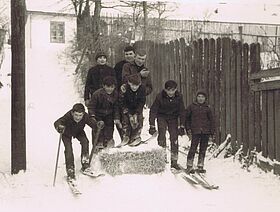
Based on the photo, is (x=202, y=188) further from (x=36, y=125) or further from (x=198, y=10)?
(x=198, y=10)

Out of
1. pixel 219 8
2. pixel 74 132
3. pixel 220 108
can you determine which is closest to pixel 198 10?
pixel 219 8

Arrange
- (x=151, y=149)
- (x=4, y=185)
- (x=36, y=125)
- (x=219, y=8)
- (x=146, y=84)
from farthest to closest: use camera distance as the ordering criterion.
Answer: (x=219, y=8)
(x=36, y=125)
(x=146, y=84)
(x=151, y=149)
(x=4, y=185)

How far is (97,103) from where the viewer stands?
308 inches

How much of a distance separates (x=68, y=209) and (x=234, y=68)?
151 inches

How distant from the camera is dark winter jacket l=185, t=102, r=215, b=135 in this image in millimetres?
7891

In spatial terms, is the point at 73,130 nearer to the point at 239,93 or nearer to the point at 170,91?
the point at 170,91

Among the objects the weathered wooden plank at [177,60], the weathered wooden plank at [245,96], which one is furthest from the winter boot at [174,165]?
the weathered wooden plank at [177,60]

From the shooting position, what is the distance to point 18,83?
7555 mm

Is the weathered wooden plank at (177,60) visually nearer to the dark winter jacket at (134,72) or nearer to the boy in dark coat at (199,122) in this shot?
the dark winter jacket at (134,72)

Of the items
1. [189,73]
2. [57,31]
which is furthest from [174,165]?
[57,31]

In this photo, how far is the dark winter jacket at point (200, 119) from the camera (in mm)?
7891

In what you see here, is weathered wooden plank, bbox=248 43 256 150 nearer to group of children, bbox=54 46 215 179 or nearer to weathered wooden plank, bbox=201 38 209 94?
group of children, bbox=54 46 215 179

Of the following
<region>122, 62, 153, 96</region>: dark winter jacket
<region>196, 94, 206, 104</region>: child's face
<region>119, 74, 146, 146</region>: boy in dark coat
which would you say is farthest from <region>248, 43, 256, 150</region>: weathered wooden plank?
<region>119, 74, 146, 146</region>: boy in dark coat

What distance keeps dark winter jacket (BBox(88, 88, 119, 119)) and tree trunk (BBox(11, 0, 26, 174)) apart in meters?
1.00
